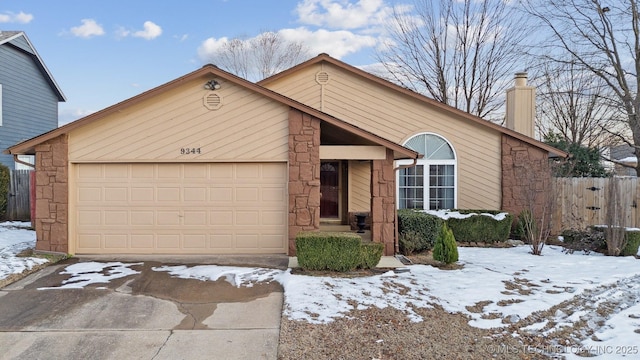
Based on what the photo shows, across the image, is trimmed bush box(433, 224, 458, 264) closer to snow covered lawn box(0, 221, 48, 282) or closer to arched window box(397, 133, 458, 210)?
arched window box(397, 133, 458, 210)

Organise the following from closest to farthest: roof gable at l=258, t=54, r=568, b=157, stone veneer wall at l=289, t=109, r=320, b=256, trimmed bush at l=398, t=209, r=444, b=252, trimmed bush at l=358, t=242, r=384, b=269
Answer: trimmed bush at l=358, t=242, r=384, b=269 → stone veneer wall at l=289, t=109, r=320, b=256 → trimmed bush at l=398, t=209, r=444, b=252 → roof gable at l=258, t=54, r=568, b=157

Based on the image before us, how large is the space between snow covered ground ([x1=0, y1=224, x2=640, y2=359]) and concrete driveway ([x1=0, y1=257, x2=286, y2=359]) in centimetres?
39

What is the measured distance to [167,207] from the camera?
32.7ft

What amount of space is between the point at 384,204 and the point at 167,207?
485 centimetres

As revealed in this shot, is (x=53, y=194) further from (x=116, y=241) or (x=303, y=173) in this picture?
(x=303, y=173)

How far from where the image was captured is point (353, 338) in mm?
5168

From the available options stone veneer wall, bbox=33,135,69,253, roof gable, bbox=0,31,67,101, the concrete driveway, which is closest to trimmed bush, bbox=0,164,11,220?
roof gable, bbox=0,31,67,101

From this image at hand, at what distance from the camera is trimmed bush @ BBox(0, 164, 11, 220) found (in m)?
14.8

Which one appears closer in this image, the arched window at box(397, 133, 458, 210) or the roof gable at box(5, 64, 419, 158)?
the roof gable at box(5, 64, 419, 158)

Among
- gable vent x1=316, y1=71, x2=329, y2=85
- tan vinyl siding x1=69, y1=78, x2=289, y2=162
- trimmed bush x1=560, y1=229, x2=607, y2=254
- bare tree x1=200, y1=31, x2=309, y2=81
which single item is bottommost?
trimmed bush x1=560, y1=229, x2=607, y2=254

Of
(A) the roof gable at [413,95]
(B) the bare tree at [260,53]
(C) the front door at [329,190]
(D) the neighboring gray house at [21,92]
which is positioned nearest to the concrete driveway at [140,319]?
(C) the front door at [329,190]

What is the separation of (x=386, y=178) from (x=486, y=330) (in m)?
4.78

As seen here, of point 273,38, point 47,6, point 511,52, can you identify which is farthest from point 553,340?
point 273,38

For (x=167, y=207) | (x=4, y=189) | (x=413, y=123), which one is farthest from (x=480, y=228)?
(x=4, y=189)
